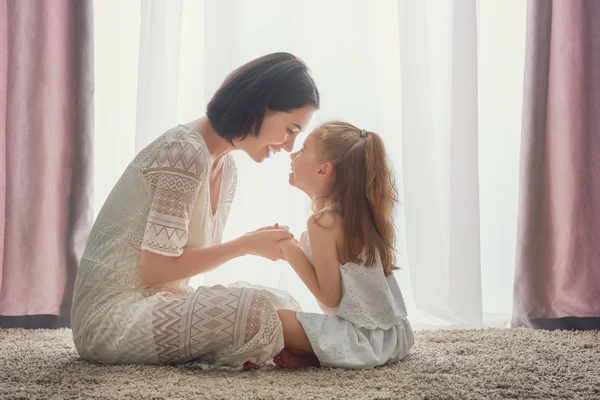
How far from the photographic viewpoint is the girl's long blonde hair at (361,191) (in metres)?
1.80

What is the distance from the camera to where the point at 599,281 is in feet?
7.97

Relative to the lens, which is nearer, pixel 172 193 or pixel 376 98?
pixel 172 193

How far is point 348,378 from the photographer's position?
5.13 ft

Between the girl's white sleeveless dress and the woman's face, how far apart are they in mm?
294

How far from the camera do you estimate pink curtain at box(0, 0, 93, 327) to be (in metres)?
2.42

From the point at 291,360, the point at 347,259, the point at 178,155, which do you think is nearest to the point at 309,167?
the point at 347,259

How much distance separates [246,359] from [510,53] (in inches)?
68.7

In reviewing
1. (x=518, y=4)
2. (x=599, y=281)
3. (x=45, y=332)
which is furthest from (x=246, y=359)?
(x=518, y=4)

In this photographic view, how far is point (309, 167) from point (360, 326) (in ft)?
1.54

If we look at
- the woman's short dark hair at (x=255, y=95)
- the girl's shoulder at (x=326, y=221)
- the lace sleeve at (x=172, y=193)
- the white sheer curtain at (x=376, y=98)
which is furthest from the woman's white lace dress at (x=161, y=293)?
the white sheer curtain at (x=376, y=98)

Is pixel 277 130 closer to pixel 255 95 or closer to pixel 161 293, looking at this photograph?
pixel 255 95

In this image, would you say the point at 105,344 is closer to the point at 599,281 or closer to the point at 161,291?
the point at 161,291

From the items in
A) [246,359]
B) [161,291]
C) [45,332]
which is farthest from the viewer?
[45,332]

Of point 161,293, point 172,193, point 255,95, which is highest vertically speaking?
point 255,95
